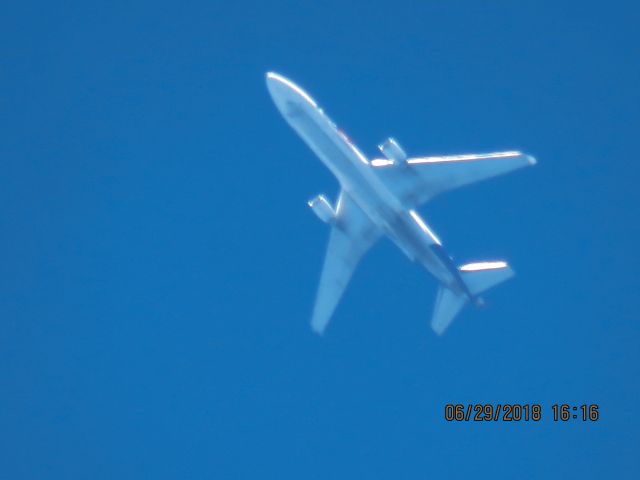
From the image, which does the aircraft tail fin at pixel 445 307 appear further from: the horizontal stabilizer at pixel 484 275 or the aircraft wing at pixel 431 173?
the aircraft wing at pixel 431 173

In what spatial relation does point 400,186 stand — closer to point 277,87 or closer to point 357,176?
point 357,176

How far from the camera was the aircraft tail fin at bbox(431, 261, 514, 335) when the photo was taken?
4294 centimetres

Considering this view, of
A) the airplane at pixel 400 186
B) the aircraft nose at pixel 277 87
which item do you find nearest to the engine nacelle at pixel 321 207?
the airplane at pixel 400 186

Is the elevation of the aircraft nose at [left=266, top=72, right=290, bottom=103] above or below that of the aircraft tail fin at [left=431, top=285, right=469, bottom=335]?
above

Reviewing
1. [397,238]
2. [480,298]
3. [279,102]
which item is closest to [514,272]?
[480,298]

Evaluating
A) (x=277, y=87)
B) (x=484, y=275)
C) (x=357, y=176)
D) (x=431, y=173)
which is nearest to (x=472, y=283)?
(x=484, y=275)

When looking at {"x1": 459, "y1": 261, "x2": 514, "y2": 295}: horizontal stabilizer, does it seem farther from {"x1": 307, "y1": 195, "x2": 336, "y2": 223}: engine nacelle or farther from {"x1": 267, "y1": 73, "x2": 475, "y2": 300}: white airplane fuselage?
{"x1": 307, "y1": 195, "x2": 336, "y2": 223}: engine nacelle

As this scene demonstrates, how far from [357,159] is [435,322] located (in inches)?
286

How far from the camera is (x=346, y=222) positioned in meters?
45.2

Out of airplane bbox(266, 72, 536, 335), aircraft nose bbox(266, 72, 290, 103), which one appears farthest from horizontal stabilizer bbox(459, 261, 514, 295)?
aircraft nose bbox(266, 72, 290, 103)

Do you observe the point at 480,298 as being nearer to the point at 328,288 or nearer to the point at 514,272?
the point at 514,272

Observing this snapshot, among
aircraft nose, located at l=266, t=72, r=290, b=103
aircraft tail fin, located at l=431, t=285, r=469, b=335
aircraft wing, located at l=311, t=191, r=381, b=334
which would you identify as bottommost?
aircraft tail fin, located at l=431, t=285, r=469, b=335

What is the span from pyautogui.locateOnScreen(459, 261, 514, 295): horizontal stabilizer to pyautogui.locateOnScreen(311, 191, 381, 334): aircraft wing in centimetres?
436

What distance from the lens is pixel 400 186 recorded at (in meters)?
42.4
